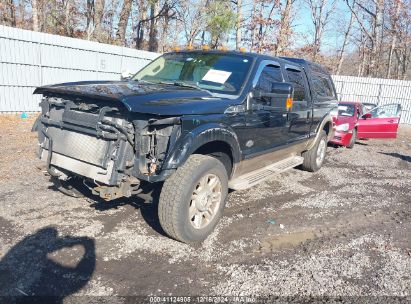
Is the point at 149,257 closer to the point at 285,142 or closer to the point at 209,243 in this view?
the point at 209,243

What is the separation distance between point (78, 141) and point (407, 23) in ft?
118

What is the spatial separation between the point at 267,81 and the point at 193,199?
200 cm

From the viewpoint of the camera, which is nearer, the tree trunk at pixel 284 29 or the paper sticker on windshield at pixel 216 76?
the paper sticker on windshield at pixel 216 76

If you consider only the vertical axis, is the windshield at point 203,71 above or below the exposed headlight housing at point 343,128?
above

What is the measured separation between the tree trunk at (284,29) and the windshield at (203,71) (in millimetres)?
23814

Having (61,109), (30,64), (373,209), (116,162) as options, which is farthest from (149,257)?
(30,64)

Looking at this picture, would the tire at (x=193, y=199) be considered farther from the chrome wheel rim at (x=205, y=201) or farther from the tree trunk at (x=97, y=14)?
the tree trunk at (x=97, y=14)

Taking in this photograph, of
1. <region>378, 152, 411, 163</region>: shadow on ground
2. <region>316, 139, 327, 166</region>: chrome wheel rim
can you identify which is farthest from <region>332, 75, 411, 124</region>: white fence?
<region>316, 139, 327, 166</region>: chrome wheel rim

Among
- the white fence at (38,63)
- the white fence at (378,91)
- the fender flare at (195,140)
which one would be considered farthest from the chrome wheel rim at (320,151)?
the white fence at (378,91)

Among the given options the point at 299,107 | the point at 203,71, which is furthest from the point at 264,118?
the point at 299,107

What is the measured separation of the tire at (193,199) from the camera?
11.3 feet

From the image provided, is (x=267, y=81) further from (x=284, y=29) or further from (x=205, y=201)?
(x=284, y=29)

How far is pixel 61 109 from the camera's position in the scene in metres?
3.87

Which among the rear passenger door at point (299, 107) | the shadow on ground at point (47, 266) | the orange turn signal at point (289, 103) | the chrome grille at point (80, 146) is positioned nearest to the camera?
the shadow on ground at point (47, 266)
